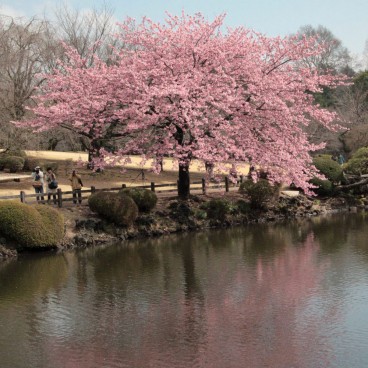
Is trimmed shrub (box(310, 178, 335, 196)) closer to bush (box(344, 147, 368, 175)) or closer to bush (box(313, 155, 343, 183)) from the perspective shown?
bush (box(313, 155, 343, 183))

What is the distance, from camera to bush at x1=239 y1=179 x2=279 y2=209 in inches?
1353

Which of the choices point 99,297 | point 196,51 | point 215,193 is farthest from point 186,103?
point 99,297

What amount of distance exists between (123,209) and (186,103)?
5832 mm

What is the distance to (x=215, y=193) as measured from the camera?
36.5 metres

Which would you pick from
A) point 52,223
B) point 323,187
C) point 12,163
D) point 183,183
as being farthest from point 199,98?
point 12,163

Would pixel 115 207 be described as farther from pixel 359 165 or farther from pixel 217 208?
pixel 359 165

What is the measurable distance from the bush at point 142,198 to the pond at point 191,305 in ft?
11.1

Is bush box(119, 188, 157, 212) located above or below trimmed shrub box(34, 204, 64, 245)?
above

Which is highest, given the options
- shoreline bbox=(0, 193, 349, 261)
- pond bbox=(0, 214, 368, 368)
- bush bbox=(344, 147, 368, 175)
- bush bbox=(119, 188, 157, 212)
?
bush bbox=(344, 147, 368, 175)

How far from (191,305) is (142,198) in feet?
45.6

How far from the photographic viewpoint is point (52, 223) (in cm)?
2636

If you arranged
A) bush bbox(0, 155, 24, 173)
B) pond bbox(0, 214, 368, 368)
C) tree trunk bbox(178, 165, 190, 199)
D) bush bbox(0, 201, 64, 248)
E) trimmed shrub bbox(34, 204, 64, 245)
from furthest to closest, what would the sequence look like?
1. bush bbox(0, 155, 24, 173)
2. tree trunk bbox(178, 165, 190, 199)
3. trimmed shrub bbox(34, 204, 64, 245)
4. bush bbox(0, 201, 64, 248)
5. pond bbox(0, 214, 368, 368)

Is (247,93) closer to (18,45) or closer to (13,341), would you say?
(18,45)

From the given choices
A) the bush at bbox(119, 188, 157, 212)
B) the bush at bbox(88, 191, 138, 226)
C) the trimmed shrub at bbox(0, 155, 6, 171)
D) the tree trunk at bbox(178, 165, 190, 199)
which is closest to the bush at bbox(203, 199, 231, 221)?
the tree trunk at bbox(178, 165, 190, 199)
